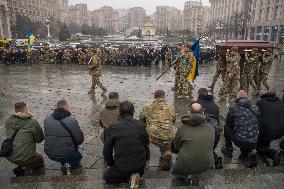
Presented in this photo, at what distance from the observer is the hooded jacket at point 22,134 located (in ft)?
16.1

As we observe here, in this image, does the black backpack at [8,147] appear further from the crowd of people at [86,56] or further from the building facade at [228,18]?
the building facade at [228,18]

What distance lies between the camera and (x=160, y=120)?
523 cm

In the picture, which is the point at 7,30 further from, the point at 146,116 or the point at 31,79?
the point at 146,116

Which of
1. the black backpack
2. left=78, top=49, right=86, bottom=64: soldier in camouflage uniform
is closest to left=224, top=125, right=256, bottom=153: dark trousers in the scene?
the black backpack

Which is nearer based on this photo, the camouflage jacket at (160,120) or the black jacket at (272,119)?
the camouflage jacket at (160,120)

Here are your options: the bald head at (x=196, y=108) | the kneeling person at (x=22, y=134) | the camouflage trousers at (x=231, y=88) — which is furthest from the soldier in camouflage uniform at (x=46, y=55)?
the bald head at (x=196, y=108)

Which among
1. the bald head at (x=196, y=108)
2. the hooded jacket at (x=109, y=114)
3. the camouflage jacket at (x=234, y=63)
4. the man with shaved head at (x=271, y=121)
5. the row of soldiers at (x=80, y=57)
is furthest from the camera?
the row of soldiers at (x=80, y=57)

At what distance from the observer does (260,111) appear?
5492 mm

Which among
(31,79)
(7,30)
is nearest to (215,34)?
(7,30)

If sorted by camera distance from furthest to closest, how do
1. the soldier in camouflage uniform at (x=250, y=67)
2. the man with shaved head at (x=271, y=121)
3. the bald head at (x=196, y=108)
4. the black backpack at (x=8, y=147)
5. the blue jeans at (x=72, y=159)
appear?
the soldier in camouflage uniform at (x=250, y=67) → the man with shaved head at (x=271, y=121) → the blue jeans at (x=72, y=159) → the black backpack at (x=8, y=147) → the bald head at (x=196, y=108)

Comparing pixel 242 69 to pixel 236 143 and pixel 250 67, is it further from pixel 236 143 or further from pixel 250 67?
pixel 236 143

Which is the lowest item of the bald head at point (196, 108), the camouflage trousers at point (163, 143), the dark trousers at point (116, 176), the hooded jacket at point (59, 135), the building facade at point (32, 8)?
the dark trousers at point (116, 176)

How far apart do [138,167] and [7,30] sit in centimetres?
7610

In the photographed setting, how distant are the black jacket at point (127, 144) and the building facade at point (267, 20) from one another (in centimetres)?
6073
